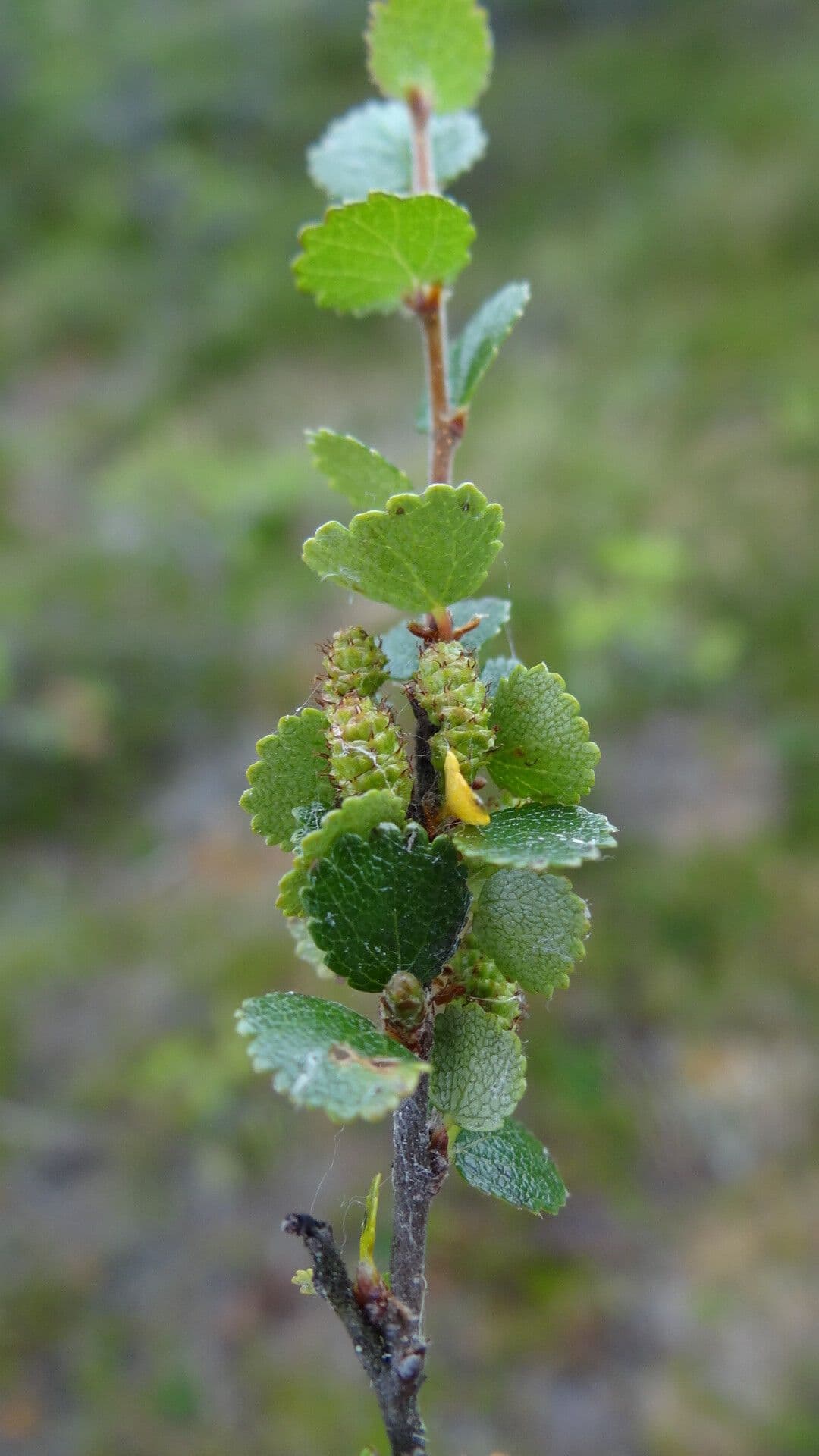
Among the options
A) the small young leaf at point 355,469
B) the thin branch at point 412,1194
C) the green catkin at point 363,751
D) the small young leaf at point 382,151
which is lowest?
the thin branch at point 412,1194

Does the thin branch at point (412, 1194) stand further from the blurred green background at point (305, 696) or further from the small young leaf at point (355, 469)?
the blurred green background at point (305, 696)

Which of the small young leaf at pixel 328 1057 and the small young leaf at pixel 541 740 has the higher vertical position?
the small young leaf at pixel 541 740

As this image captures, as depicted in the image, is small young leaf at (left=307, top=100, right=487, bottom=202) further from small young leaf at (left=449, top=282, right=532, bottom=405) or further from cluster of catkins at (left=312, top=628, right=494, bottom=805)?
cluster of catkins at (left=312, top=628, right=494, bottom=805)

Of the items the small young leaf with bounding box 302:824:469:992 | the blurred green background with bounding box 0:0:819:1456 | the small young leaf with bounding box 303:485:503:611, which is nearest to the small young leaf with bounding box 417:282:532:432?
the small young leaf with bounding box 303:485:503:611

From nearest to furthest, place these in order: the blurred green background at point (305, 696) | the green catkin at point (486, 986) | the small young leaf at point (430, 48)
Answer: the green catkin at point (486, 986) < the small young leaf at point (430, 48) < the blurred green background at point (305, 696)

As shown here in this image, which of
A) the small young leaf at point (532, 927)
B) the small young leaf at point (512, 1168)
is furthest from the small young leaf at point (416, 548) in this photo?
the small young leaf at point (512, 1168)

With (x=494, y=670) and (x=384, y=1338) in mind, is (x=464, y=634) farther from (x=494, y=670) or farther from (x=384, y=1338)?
(x=384, y=1338)

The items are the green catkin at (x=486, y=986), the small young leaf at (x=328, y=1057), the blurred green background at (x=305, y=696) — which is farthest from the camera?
the blurred green background at (x=305, y=696)
